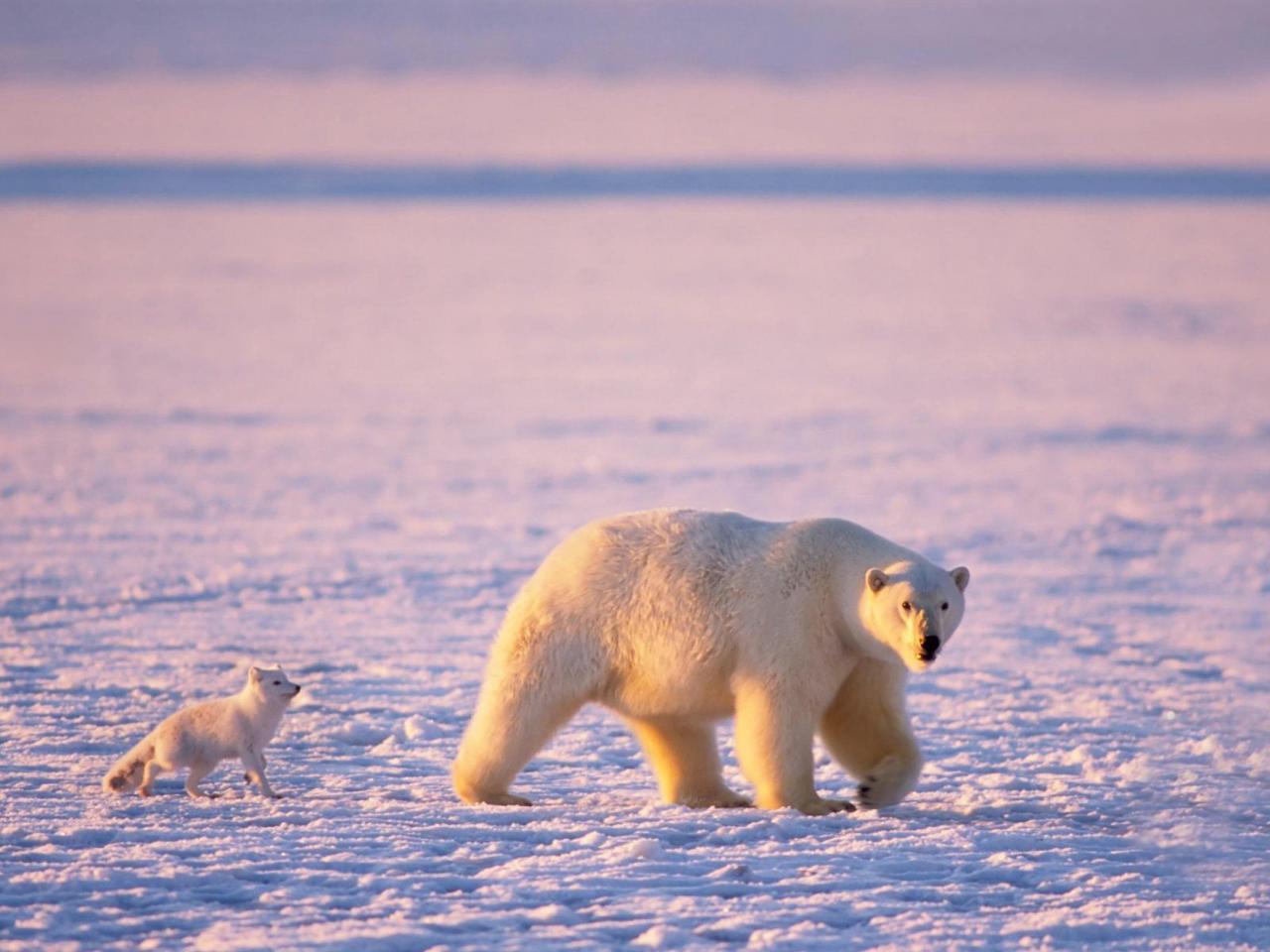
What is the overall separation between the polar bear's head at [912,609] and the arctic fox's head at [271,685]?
2.01 m

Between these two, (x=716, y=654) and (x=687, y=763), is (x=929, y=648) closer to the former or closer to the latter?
(x=716, y=654)

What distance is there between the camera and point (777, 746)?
19.2ft

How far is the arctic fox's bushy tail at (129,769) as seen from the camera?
6.08m

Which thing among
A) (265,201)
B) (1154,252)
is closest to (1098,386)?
(1154,252)

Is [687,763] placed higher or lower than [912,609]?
lower

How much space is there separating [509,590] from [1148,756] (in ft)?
15.7

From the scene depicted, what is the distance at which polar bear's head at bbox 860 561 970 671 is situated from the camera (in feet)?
18.2

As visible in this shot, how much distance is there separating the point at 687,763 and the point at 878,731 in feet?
2.29

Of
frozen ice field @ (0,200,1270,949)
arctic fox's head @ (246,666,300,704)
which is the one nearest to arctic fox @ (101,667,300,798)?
arctic fox's head @ (246,666,300,704)

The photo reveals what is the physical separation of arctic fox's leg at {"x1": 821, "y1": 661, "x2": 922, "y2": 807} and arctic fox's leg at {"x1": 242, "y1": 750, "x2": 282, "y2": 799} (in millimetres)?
1978

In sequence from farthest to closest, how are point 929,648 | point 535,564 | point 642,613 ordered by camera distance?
1. point 535,564
2. point 642,613
3. point 929,648

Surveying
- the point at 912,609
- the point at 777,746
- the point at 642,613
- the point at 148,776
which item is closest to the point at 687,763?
the point at 777,746

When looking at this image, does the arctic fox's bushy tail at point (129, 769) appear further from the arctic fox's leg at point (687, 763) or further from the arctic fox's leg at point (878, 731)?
the arctic fox's leg at point (878, 731)

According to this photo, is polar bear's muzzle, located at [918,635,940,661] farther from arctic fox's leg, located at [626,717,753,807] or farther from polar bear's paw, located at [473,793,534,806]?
polar bear's paw, located at [473,793,534,806]
